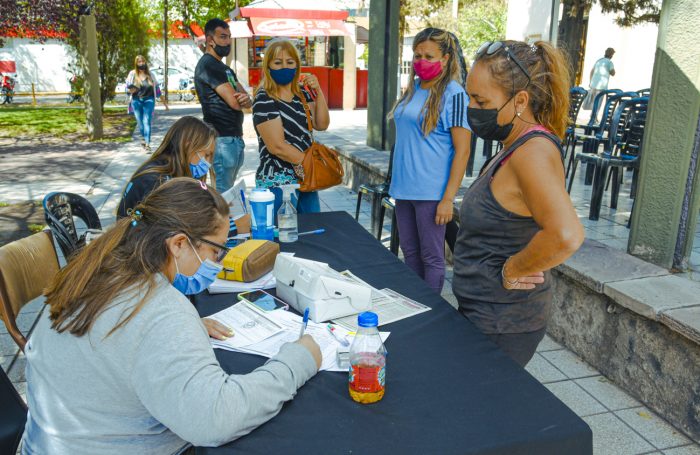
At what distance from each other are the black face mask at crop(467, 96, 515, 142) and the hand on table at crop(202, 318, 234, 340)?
1080mm

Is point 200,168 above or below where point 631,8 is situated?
below

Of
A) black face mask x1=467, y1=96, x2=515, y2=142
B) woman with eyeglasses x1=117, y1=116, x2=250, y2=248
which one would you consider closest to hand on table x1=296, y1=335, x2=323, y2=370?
black face mask x1=467, y1=96, x2=515, y2=142

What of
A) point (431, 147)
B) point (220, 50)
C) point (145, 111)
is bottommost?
point (145, 111)

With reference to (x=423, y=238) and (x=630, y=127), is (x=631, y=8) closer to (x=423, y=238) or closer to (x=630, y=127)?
(x=630, y=127)

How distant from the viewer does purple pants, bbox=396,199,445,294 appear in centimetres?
324

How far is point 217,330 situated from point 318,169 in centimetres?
199

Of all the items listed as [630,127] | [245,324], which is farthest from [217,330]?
[630,127]

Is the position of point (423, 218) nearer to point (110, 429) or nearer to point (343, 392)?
point (343, 392)

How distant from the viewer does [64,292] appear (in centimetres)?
137

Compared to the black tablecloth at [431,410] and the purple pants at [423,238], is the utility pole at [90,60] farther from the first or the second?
the black tablecloth at [431,410]

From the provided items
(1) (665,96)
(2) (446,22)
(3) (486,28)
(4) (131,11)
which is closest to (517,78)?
(1) (665,96)

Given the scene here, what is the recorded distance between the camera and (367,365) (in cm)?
149

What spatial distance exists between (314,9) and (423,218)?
453 inches

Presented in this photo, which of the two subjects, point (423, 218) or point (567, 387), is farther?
point (423, 218)
